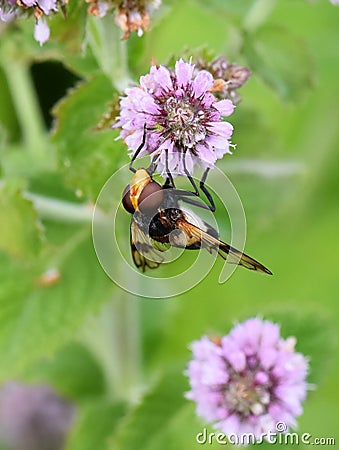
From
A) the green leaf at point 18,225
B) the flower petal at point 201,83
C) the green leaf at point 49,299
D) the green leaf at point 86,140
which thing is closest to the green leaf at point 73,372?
the green leaf at point 49,299

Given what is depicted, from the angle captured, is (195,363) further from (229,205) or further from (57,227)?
(57,227)

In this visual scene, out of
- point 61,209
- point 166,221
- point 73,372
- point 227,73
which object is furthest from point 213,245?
point 73,372

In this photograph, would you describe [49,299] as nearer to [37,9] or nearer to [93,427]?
[93,427]

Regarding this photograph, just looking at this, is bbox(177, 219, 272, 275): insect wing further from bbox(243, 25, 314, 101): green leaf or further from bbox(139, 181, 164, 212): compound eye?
bbox(243, 25, 314, 101): green leaf

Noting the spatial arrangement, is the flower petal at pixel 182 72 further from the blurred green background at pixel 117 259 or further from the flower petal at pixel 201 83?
the blurred green background at pixel 117 259

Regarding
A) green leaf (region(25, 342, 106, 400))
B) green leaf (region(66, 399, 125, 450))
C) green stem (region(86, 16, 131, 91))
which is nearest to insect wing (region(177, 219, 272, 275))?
green stem (region(86, 16, 131, 91))
